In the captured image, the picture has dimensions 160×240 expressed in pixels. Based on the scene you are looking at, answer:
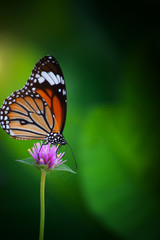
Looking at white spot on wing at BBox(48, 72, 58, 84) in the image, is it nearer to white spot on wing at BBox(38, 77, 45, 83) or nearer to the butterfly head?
white spot on wing at BBox(38, 77, 45, 83)

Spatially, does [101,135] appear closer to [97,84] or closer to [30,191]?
[97,84]

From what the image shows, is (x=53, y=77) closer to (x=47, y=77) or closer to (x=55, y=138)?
(x=47, y=77)

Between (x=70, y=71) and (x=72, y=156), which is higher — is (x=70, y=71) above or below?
above

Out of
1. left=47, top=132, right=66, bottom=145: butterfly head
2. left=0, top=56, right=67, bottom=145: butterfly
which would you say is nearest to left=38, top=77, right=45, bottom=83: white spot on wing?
left=0, top=56, right=67, bottom=145: butterfly

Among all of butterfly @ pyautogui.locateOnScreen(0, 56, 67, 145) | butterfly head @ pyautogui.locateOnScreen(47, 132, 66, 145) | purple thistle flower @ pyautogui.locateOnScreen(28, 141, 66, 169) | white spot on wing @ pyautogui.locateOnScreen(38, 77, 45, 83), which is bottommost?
purple thistle flower @ pyautogui.locateOnScreen(28, 141, 66, 169)

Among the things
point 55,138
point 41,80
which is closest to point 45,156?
point 55,138

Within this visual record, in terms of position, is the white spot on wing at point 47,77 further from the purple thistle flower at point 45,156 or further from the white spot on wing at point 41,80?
the purple thistle flower at point 45,156

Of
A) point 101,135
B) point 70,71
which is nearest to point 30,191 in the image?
point 101,135

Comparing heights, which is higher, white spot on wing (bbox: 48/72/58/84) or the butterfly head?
white spot on wing (bbox: 48/72/58/84)

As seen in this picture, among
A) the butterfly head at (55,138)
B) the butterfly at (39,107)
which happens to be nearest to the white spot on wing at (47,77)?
the butterfly at (39,107)
